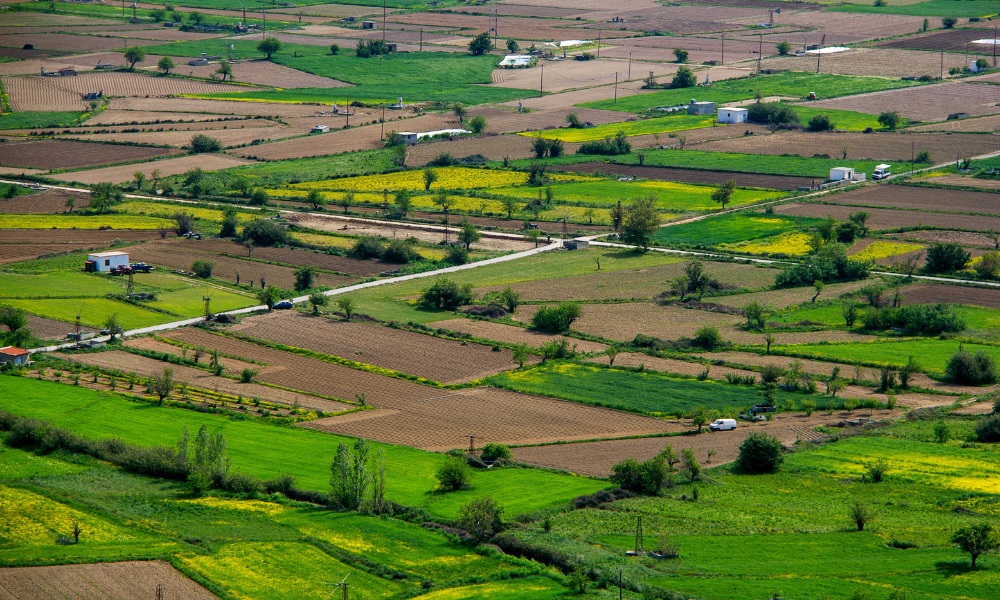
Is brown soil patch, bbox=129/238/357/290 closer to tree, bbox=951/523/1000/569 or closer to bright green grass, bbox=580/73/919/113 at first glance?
tree, bbox=951/523/1000/569

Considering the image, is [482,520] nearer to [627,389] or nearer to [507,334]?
[627,389]

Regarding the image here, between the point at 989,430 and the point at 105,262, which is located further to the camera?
the point at 105,262

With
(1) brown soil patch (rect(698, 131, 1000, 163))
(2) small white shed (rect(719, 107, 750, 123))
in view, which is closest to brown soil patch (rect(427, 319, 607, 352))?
(1) brown soil patch (rect(698, 131, 1000, 163))

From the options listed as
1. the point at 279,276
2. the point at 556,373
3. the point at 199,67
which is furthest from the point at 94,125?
the point at 556,373

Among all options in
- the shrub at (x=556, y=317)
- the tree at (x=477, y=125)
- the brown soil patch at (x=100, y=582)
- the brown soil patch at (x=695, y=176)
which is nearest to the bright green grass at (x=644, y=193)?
the brown soil patch at (x=695, y=176)

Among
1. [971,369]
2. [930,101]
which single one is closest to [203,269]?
[971,369]

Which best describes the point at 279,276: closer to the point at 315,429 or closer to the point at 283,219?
the point at 283,219

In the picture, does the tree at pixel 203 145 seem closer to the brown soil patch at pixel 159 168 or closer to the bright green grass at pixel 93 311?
the brown soil patch at pixel 159 168
